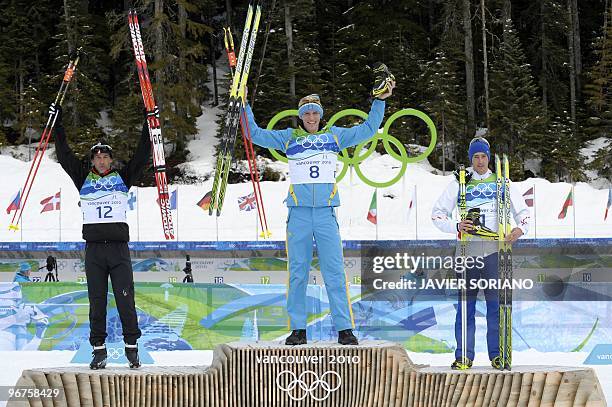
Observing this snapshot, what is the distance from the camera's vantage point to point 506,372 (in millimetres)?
4547

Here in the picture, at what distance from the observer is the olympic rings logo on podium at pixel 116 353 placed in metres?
7.79

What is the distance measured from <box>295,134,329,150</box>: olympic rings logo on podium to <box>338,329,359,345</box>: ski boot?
109 centimetres

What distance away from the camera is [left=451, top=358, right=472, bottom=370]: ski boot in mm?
4922

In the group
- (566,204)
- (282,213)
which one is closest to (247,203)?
(282,213)

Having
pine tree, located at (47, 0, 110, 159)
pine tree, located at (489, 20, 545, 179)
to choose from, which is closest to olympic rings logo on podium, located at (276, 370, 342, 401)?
pine tree, located at (47, 0, 110, 159)

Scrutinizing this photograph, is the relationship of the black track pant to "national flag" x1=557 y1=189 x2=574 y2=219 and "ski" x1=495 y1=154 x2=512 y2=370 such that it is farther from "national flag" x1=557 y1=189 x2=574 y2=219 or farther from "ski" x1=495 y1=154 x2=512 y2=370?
"national flag" x1=557 y1=189 x2=574 y2=219

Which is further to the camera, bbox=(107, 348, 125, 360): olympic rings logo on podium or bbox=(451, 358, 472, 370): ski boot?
bbox=(107, 348, 125, 360): olympic rings logo on podium

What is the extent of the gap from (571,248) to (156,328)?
833cm

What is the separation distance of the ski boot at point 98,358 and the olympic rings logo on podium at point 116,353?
2.86 m

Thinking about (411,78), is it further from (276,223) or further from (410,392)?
(410,392)

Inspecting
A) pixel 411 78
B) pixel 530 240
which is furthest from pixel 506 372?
pixel 411 78

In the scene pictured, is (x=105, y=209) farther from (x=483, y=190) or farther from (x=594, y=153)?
(x=594, y=153)

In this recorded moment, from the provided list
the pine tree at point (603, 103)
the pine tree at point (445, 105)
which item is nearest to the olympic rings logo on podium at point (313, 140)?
the pine tree at point (445, 105)

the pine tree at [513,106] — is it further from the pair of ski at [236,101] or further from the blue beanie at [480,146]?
the blue beanie at [480,146]
